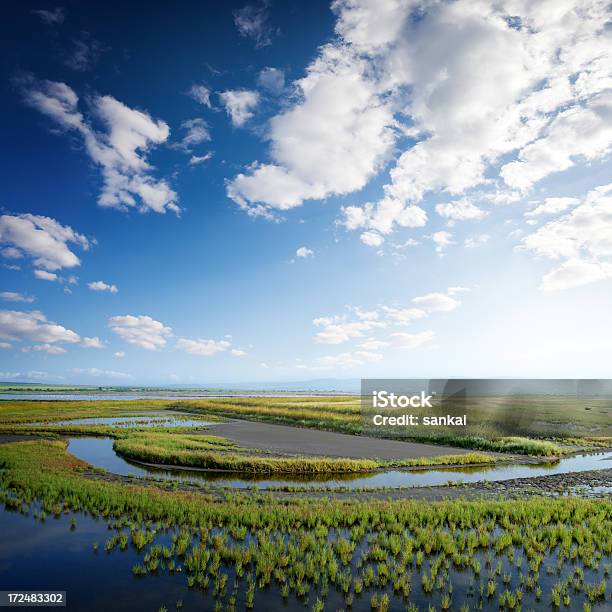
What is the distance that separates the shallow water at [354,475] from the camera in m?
25.4

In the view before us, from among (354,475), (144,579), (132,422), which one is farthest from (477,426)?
(144,579)

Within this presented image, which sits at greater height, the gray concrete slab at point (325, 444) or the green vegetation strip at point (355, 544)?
the green vegetation strip at point (355, 544)

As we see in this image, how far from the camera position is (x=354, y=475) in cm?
2822

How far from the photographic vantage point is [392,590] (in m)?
11.3

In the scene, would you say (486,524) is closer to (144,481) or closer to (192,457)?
(144,481)

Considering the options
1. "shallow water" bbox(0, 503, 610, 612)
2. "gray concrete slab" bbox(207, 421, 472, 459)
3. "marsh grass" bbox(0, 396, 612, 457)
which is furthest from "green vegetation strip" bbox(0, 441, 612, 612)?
"marsh grass" bbox(0, 396, 612, 457)

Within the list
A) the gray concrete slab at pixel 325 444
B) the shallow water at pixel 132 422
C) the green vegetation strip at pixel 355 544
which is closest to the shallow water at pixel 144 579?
the green vegetation strip at pixel 355 544

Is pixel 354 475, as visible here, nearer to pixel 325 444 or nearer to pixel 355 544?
pixel 325 444

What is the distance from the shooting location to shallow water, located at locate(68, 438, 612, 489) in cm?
2540

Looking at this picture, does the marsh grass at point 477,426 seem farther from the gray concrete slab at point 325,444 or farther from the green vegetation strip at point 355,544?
the green vegetation strip at point 355,544

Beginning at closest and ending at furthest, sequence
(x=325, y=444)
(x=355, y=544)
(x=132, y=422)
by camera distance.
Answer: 1. (x=355, y=544)
2. (x=325, y=444)
3. (x=132, y=422)

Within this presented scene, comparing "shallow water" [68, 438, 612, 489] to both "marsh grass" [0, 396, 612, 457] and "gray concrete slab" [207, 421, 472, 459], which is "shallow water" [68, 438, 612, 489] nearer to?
"gray concrete slab" [207, 421, 472, 459]

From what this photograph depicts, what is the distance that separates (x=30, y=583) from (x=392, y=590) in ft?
34.2

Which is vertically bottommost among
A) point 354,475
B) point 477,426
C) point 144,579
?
point 477,426
